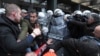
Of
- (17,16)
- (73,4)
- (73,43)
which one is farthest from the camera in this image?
(73,4)

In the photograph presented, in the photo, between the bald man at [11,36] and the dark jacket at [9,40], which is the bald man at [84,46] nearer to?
A: the bald man at [11,36]

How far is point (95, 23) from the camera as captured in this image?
315 inches

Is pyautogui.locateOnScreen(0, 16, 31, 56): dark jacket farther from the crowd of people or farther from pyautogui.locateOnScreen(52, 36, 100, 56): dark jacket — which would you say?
pyautogui.locateOnScreen(52, 36, 100, 56): dark jacket

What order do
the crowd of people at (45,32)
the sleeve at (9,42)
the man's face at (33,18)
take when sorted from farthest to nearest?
the man's face at (33,18)
the crowd of people at (45,32)
the sleeve at (9,42)

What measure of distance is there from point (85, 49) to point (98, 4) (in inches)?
711

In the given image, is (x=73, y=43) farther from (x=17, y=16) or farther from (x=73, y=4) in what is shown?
(x=73, y=4)

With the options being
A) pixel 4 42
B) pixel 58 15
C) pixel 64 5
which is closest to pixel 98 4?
pixel 64 5

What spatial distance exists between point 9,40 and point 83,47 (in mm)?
1393

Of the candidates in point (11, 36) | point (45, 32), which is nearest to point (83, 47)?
point (11, 36)

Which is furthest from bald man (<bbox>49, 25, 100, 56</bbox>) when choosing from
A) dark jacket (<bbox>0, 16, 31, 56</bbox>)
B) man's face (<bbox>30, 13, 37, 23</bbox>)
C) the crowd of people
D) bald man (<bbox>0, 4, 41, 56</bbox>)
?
man's face (<bbox>30, 13, 37, 23</bbox>)

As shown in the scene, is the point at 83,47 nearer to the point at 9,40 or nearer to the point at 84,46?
Answer: the point at 84,46

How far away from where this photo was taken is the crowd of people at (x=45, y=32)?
4.45m

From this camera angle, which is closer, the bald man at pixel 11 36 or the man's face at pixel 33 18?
the bald man at pixel 11 36

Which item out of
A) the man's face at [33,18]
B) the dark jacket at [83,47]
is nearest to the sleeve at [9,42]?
the dark jacket at [83,47]
